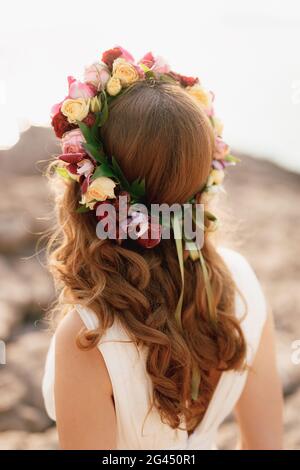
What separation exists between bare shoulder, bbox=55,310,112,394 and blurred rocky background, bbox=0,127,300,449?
0.97 meters

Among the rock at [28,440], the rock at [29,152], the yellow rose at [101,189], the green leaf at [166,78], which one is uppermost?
the green leaf at [166,78]

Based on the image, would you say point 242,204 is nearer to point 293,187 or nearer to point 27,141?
point 293,187

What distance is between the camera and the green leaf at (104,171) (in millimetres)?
1565

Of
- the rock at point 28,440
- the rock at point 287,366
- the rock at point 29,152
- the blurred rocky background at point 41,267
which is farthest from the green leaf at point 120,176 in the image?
the rock at point 29,152

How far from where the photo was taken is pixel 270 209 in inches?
182

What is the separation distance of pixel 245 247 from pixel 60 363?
9.21ft

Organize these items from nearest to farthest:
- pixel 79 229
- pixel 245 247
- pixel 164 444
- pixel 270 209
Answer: pixel 79 229 → pixel 164 444 → pixel 245 247 → pixel 270 209

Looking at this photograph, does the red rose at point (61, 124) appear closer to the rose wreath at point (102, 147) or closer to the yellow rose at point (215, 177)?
the rose wreath at point (102, 147)

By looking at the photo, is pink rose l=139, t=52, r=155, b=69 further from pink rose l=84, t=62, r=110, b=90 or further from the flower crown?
pink rose l=84, t=62, r=110, b=90

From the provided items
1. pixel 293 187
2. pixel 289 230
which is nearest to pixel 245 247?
pixel 289 230

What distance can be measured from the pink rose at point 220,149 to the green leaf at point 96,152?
38 cm

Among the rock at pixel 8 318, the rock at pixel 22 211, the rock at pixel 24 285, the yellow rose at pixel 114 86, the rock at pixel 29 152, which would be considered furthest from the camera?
the rock at pixel 29 152

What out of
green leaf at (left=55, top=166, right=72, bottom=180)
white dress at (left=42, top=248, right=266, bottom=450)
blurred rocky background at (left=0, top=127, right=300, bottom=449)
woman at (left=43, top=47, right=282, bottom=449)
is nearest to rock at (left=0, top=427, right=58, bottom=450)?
blurred rocky background at (left=0, top=127, right=300, bottom=449)

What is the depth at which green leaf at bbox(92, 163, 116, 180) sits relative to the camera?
61.6 inches
